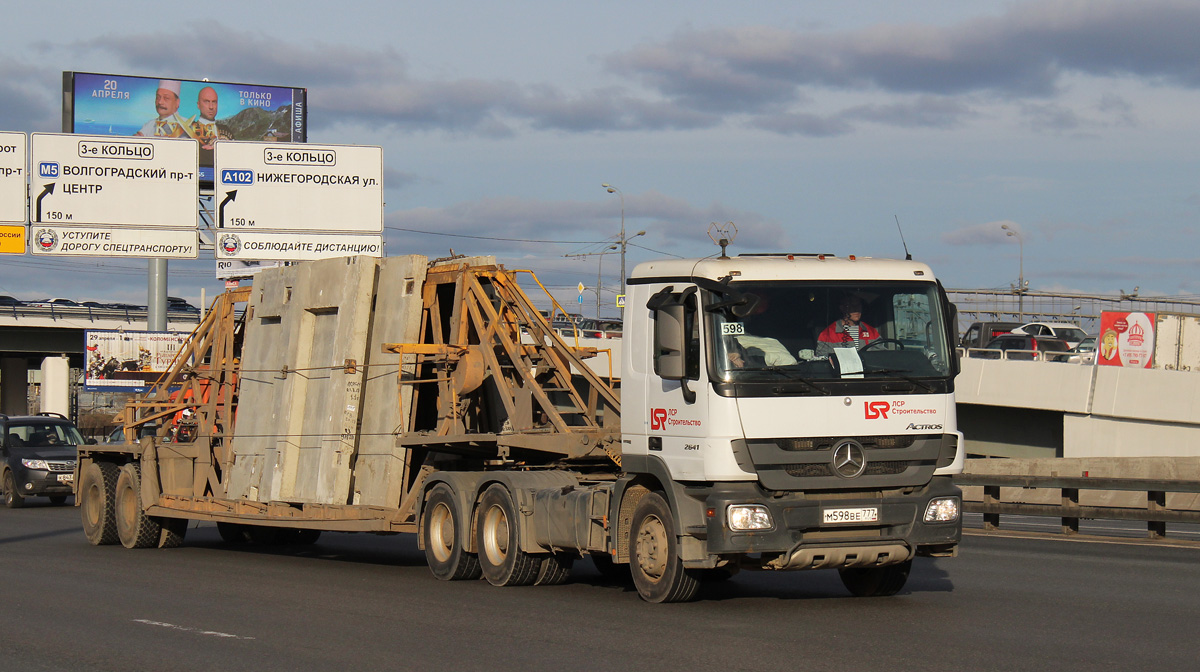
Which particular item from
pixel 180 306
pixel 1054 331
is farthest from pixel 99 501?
pixel 180 306

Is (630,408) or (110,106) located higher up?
(110,106)

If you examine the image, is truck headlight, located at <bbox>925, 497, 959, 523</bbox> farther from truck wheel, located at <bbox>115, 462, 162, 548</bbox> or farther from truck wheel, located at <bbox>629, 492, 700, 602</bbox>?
truck wheel, located at <bbox>115, 462, 162, 548</bbox>

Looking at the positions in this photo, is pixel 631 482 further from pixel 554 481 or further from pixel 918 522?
pixel 918 522

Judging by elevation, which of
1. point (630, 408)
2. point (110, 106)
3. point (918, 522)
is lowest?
point (918, 522)

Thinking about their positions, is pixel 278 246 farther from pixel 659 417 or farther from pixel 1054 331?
pixel 1054 331

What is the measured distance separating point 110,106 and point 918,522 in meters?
46.4

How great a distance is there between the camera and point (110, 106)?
50.3 meters

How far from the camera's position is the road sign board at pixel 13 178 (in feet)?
106

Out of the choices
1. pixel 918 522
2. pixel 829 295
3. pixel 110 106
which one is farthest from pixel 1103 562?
pixel 110 106

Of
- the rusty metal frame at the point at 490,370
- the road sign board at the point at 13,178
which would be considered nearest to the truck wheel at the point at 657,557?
the rusty metal frame at the point at 490,370

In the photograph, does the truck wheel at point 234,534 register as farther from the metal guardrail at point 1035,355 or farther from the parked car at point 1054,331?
the parked car at point 1054,331

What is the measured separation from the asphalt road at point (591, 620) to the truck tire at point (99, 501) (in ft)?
12.3

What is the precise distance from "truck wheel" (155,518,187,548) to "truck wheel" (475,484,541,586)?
7608mm

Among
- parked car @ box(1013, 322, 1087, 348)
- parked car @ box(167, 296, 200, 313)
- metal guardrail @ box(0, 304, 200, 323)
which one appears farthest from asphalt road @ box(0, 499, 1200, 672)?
parked car @ box(167, 296, 200, 313)
